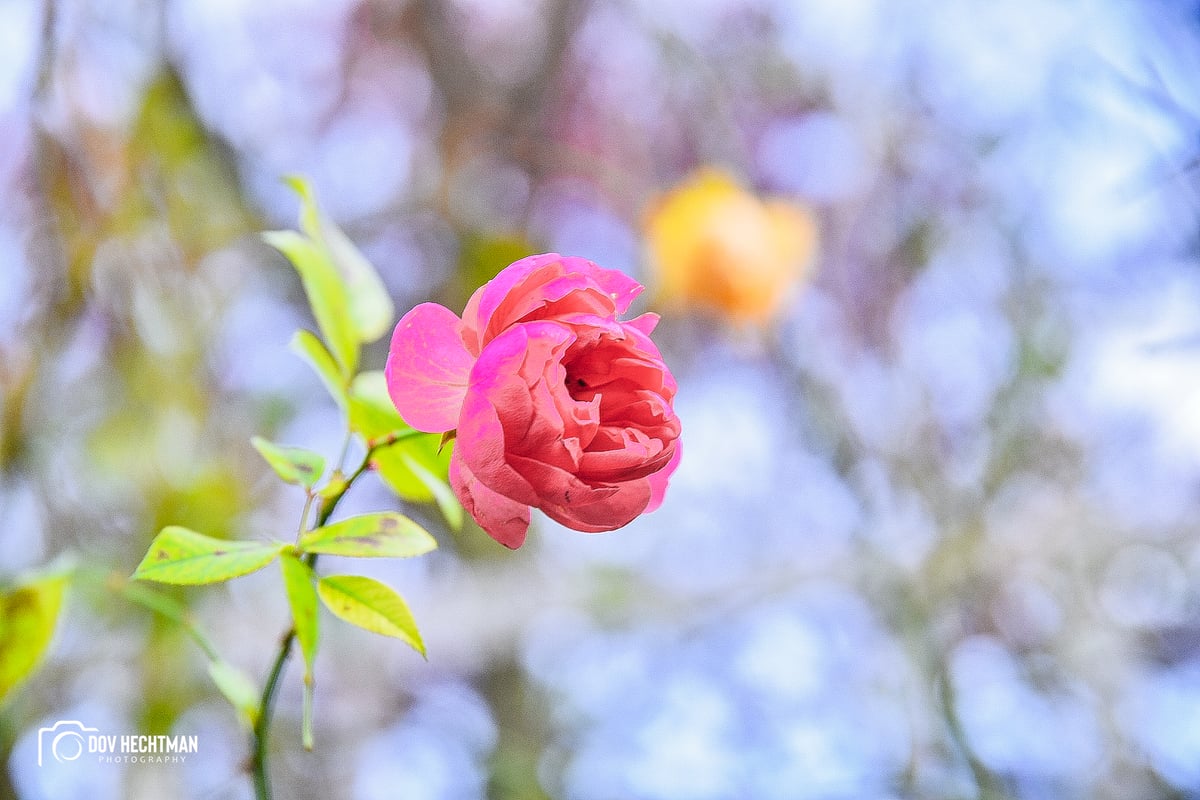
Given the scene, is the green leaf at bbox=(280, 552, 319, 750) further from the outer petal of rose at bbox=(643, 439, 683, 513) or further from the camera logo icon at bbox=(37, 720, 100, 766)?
the camera logo icon at bbox=(37, 720, 100, 766)

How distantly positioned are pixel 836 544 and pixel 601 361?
30.7 inches

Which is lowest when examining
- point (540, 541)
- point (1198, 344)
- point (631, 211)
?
point (540, 541)

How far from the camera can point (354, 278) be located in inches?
11.4

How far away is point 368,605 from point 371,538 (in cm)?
2

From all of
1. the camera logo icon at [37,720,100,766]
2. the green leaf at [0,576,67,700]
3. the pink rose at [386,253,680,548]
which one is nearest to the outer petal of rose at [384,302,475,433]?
the pink rose at [386,253,680,548]

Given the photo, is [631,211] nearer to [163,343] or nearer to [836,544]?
[836,544]

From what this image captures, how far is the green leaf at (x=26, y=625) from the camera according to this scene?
300 millimetres

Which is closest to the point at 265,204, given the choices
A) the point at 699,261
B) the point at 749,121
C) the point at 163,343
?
the point at 163,343

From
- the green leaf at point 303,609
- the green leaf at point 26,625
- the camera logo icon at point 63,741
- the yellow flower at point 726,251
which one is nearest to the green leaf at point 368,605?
the green leaf at point 303,609

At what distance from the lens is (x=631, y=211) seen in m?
1.24

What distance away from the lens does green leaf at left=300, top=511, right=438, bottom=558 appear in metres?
0.22

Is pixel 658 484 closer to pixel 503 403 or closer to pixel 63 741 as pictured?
pixel 503 403

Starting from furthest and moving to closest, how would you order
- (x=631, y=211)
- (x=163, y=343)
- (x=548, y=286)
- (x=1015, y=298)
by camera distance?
1. (x=631, y=211)
2. (x=1015, y=298)
3. (x=163, y=343)
4. (x=548, y=286)

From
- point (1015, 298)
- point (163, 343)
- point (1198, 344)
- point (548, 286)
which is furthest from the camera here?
point (1015, 298)
